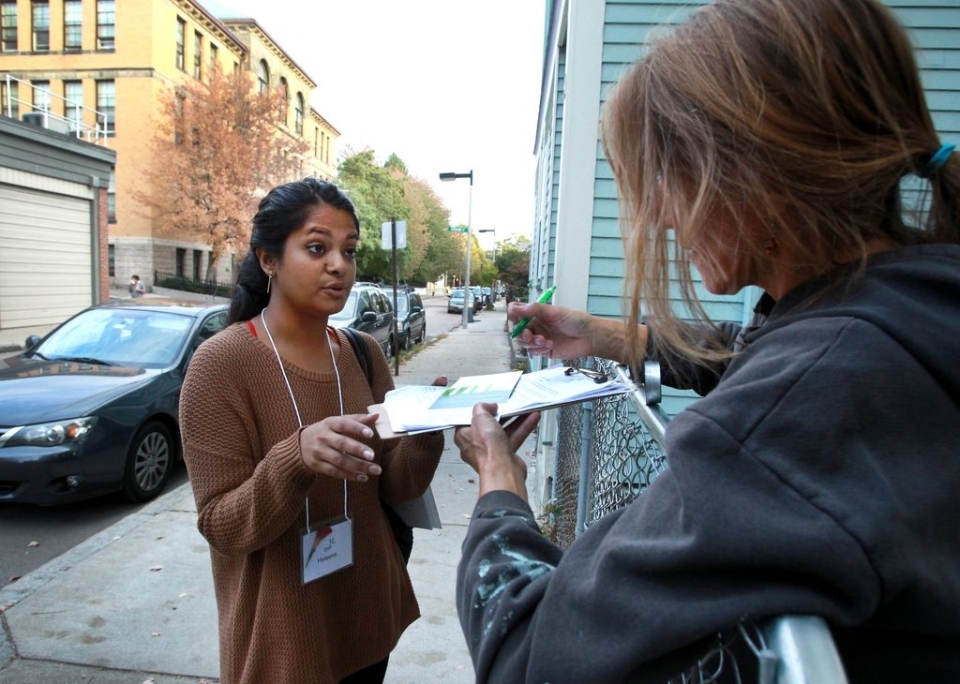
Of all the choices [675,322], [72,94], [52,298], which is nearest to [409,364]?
[52,298]

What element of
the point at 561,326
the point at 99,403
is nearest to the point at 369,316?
the point at 99,403

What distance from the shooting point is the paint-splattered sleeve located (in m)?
0.81

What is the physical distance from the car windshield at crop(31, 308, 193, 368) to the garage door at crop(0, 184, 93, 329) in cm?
1071

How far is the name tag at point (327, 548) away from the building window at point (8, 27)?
38862 millimetres

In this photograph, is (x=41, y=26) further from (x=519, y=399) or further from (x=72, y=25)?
(x=519, y=399)

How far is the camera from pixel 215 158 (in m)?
27.0

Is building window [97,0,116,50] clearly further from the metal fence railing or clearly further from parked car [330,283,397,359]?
the metal fence railing

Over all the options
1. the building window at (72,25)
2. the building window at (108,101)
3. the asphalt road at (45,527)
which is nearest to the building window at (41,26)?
the building window at (72,25)

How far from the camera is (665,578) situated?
64 cm

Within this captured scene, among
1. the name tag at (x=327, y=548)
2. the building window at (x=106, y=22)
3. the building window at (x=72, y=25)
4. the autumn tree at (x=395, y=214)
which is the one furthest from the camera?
the autumn tree at (x=395, y=214)

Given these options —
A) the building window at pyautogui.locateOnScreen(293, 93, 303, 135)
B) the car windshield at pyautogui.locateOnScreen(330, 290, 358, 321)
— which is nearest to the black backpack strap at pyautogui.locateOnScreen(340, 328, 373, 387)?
the car windshield at pyautogui.locateOnScreen(330, 290, 358, 321)

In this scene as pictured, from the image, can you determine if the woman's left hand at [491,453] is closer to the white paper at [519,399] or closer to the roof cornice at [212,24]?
the white paper at [519,399]

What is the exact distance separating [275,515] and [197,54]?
122 feet

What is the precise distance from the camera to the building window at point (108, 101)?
2931 cm
